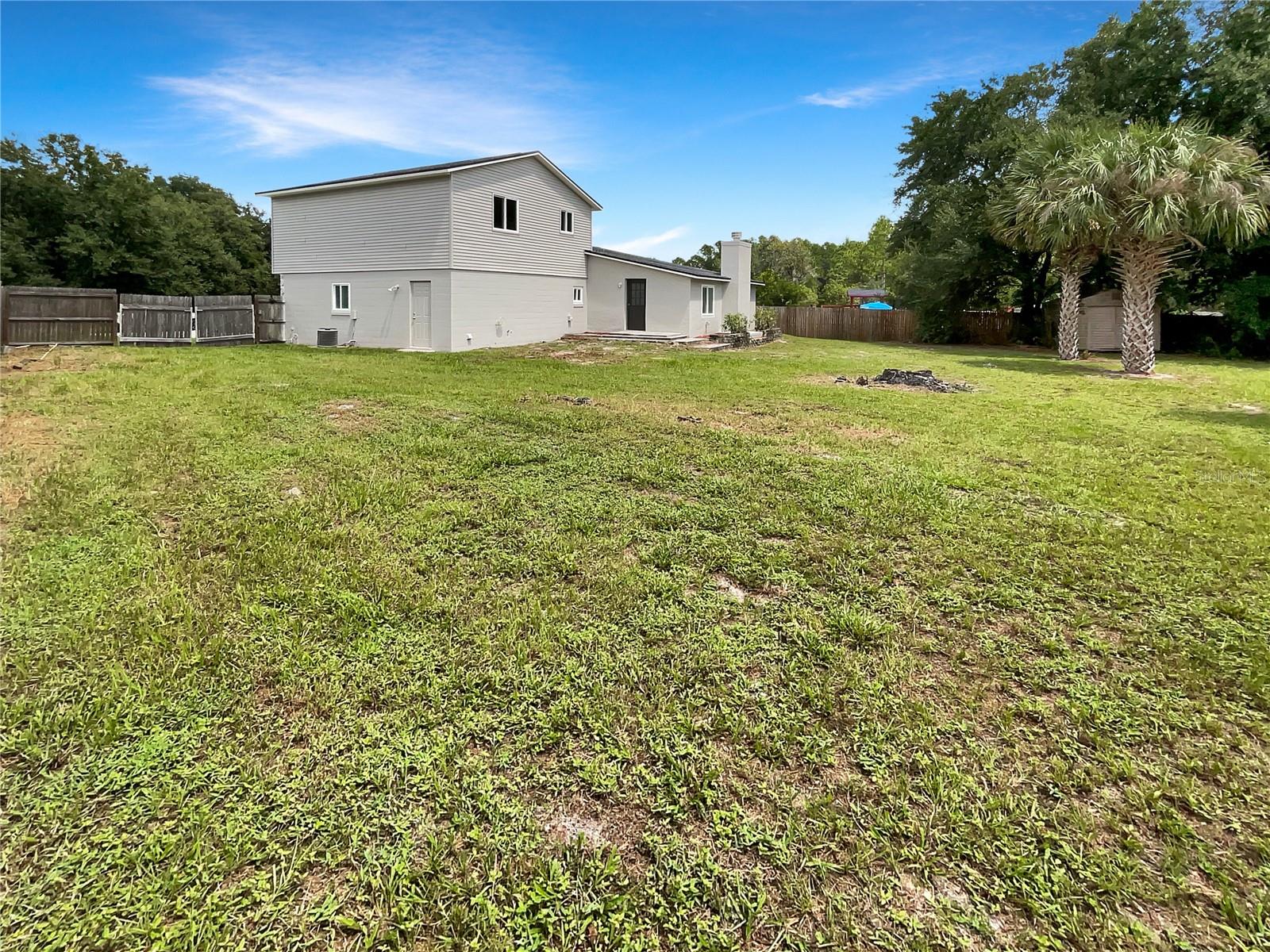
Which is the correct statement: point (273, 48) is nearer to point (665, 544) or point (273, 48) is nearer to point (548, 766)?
point (665, 544)

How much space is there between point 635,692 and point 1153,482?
5.46 m

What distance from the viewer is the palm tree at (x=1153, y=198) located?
14.8 metres

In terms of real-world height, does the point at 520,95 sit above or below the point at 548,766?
above

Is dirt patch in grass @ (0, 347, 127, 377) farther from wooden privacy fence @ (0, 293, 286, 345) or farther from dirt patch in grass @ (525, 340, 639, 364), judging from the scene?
dirt patch in grass @ (525, 340, 639, 364)

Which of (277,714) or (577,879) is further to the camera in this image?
(277,714)

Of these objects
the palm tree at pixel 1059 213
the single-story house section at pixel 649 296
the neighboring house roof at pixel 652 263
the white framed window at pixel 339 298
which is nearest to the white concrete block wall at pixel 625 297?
the single-story house section at pixel 649 296

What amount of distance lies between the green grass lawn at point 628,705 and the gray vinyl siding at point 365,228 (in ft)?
48.8

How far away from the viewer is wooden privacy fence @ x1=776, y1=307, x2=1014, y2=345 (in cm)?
2741

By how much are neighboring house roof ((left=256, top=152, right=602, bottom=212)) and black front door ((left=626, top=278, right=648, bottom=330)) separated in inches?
169

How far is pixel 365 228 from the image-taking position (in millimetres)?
20453

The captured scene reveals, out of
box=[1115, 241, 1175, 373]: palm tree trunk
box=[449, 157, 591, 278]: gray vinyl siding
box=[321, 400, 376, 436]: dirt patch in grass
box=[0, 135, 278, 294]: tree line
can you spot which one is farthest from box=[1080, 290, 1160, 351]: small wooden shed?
box=[0, 135, 278, 294]: tree line

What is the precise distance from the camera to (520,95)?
16938 mm

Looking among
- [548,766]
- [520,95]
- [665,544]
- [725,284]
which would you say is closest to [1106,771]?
[548,766]

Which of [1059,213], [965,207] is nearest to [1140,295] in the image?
[1059,213]
